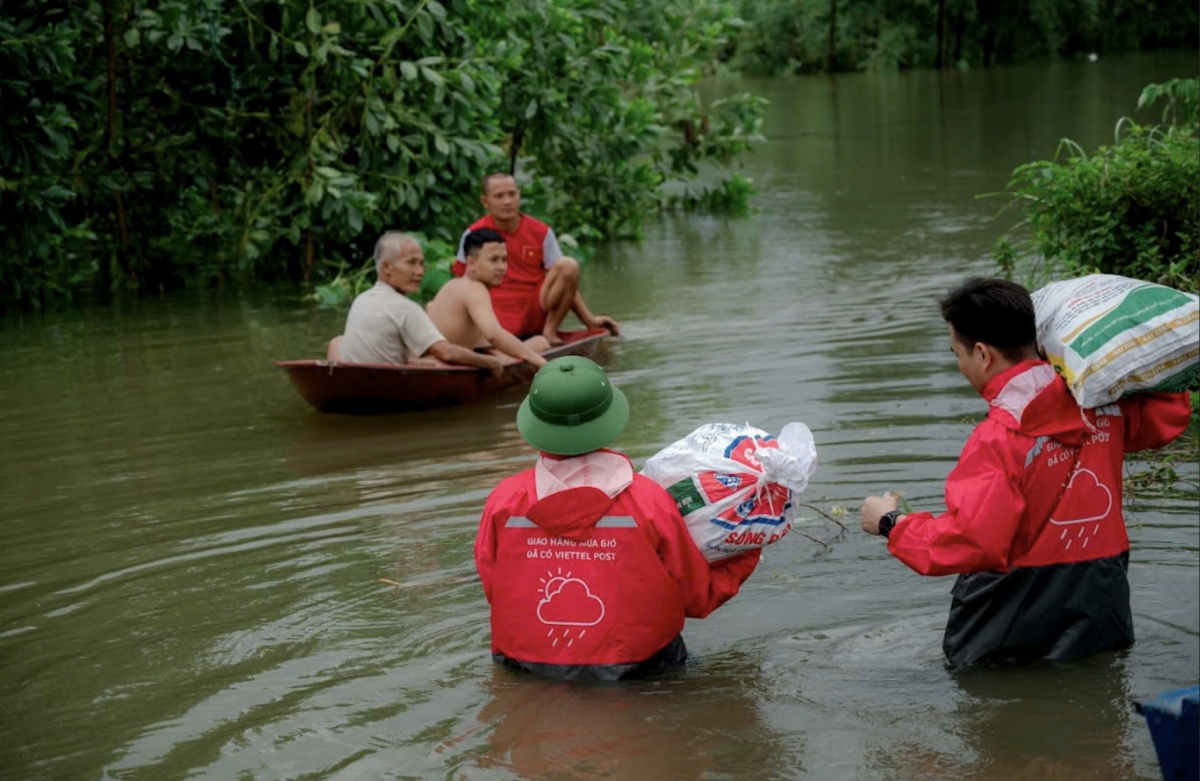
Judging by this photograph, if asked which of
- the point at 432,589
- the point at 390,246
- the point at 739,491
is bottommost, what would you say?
the point at 432,589

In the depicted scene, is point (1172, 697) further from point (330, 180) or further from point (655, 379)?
point (330, 180)

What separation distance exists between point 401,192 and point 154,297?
2651 mm

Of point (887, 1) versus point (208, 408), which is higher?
point (887, 1)

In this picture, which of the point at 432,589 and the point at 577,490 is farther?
the point at 432,589

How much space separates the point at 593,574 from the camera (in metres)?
4.50

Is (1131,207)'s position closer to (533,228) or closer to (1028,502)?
(533,228)

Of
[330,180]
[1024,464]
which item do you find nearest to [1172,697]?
[1024,464]

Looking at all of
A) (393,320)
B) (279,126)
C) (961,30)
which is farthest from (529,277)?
(961,30)

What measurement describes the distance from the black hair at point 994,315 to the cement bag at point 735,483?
587 mm

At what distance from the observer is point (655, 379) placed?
9.45 meters

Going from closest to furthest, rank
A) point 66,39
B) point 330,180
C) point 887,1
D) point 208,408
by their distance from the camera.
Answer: point 208,408
point 66,39
point 330,180
point 887,1

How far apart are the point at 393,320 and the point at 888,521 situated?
4898 millimetres

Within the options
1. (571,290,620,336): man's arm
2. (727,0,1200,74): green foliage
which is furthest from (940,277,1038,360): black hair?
(727,0,1200,74): green foliage

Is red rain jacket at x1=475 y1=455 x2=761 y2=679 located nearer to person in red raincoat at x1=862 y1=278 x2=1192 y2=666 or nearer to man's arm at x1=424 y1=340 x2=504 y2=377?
person in red raincoat at x1=862 y1=278 x2=1192 y2=666
